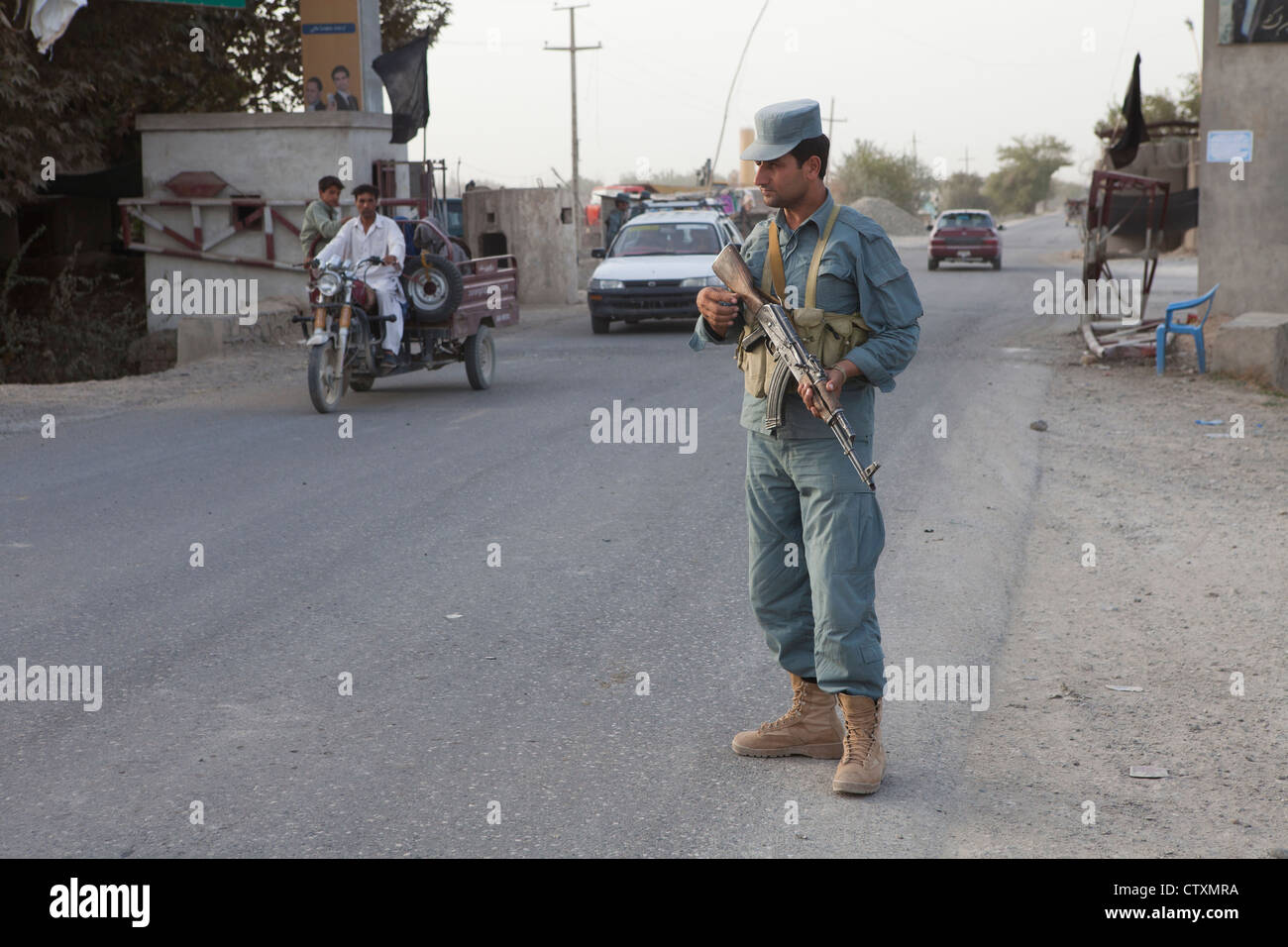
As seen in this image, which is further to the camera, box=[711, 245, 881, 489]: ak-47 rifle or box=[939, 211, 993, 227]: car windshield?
box=[939, 211, 993, 227]: car windshield

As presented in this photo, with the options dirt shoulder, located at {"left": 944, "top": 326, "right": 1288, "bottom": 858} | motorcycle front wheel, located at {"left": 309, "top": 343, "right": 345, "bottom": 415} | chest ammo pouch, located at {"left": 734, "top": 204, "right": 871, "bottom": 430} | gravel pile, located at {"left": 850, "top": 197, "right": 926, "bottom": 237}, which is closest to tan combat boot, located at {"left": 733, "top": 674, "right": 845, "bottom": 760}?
dirt shoulder, located at {"left": 944, "top": 326, "right": 1288, "bottom": 858}

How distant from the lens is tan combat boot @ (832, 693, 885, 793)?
4039 millimetres

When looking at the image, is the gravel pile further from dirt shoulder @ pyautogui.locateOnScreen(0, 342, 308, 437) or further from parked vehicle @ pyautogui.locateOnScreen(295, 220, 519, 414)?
parked vehicle @ pyautogui.locateOnScreen(295, 220, 519, 414)

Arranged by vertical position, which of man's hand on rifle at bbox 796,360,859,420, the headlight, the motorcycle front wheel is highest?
the headlight

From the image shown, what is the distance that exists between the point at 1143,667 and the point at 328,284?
8.14m

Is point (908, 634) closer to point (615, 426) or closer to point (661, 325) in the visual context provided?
point (615, 426)

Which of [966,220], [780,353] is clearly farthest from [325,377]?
[966,220]

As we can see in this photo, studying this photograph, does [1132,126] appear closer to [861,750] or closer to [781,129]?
[781,129]

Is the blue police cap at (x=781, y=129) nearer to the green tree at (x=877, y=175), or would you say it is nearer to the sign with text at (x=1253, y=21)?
the sign with text at (x=1253, y=21)

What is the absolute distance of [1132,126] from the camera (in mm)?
19453

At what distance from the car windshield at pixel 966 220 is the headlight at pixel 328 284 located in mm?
27190

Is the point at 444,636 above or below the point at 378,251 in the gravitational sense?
below
